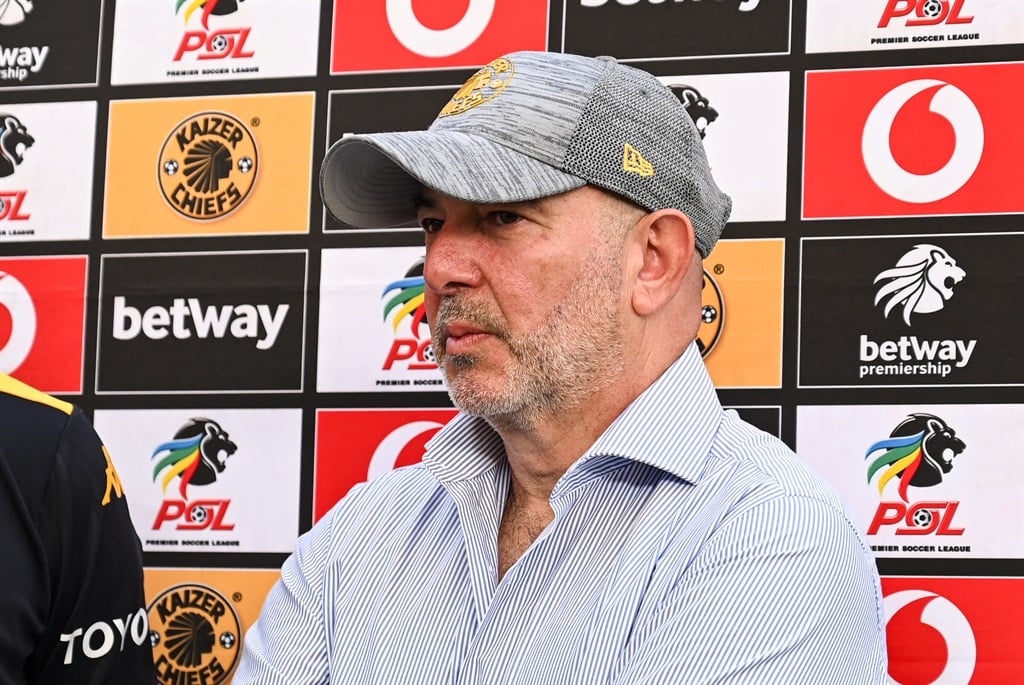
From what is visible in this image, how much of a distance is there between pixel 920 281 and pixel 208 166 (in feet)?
4.03

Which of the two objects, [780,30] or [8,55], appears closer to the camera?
[780,30]

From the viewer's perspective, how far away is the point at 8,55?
2.41 meters

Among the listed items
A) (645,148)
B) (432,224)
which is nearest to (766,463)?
(645,148)

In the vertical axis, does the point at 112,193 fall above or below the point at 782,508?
above

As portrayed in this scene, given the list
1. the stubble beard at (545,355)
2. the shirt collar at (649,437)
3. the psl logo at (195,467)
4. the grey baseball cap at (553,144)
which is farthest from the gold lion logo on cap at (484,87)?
the psl logo at (195,467)

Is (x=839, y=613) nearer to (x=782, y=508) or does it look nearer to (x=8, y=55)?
(x=782, y=508)

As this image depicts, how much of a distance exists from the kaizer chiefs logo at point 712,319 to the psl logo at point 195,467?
0.82m

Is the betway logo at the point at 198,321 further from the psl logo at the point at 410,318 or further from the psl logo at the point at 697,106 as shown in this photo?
the psl logo at the point at 697,106

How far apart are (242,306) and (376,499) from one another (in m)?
0.70

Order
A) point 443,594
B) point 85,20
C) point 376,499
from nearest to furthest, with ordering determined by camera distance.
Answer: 1. point 443,594
2. point 376,499
3. point 85,20

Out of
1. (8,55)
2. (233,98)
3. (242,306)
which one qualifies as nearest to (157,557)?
(242,306)

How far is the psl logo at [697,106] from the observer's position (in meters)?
2.08

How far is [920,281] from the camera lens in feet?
6.43

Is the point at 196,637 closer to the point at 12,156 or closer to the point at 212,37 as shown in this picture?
the point at 12,156
